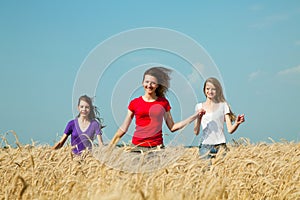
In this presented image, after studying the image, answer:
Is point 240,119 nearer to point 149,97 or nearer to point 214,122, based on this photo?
point 214,122

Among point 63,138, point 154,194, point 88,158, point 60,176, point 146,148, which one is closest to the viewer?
point 154,194

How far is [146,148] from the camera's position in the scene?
511 centimetres

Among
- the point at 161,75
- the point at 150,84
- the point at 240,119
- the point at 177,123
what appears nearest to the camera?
the point at 161,75

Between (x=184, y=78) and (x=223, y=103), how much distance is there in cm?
224

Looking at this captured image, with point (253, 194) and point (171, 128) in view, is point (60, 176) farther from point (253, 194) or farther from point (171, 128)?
point (253, 194)

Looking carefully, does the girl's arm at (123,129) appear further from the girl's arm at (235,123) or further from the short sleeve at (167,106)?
the girl's arm at (235,123)

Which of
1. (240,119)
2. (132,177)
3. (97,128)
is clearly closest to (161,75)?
(132,177)

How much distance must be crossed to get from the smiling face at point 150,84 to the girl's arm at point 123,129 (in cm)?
33

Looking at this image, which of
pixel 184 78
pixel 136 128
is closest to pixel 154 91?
pixel 136 128

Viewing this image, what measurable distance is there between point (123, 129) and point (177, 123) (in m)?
0.60

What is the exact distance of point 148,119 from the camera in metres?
5.11

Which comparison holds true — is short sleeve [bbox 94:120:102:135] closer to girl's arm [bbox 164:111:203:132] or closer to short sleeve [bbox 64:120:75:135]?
girl's arm [bbox 164:111:203:132]

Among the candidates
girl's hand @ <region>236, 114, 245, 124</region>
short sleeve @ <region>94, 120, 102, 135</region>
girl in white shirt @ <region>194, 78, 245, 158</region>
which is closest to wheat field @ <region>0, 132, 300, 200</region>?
short sleeve @ <region>94, 120, 102, 135</region>

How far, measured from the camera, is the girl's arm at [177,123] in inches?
190
